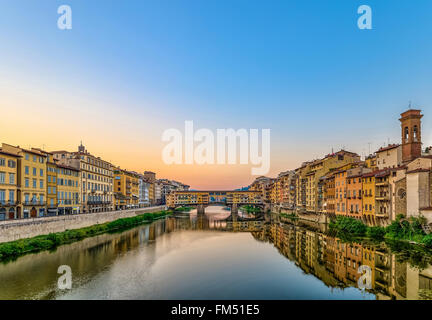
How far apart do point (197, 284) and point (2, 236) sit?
1936 centimetres

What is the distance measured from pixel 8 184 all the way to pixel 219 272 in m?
27.1

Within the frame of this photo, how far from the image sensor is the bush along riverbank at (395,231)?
2980 centimetres

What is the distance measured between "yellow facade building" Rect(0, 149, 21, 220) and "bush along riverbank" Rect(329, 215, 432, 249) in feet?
136

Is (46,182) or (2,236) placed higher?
(46,182)

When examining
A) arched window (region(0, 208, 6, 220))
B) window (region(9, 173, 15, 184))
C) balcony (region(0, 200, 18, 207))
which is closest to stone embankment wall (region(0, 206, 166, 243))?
arched window (region(0, 208, 6, 220))

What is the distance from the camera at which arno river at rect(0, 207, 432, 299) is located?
693 inches

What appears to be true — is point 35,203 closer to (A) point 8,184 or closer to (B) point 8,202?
(B) point 8,202

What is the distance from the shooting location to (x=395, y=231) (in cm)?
3291

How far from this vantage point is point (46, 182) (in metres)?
41.0

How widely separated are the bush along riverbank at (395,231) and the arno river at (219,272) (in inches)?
131

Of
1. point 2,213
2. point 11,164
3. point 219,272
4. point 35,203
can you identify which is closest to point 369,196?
point 219,272
